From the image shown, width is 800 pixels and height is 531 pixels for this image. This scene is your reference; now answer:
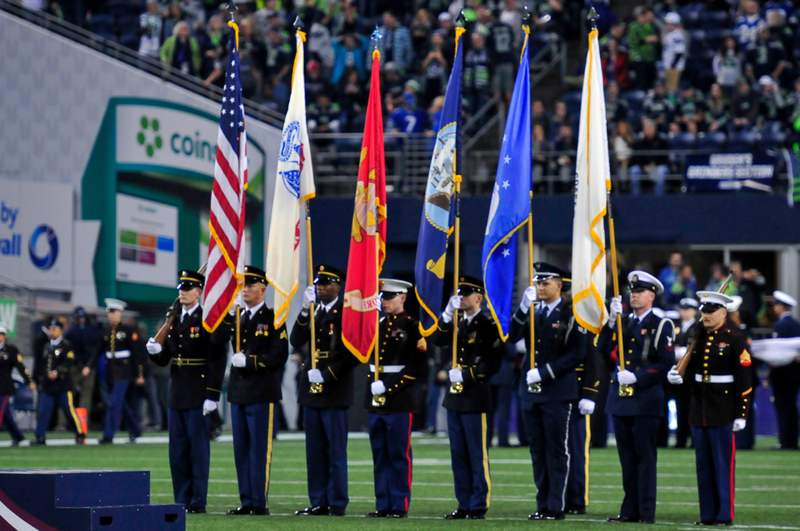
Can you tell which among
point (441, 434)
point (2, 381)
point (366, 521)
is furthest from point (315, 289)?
point (441, 434)

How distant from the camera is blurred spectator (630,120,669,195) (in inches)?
882

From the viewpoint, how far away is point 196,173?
24.5 metres

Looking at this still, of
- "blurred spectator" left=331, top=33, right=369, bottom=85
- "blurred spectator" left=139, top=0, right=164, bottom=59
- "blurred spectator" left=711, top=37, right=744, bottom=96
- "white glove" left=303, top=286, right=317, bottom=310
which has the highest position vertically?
"blurred spectator" left=139, top=0, right=164, bottom=59

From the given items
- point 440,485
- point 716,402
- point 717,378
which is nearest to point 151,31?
point 440,485

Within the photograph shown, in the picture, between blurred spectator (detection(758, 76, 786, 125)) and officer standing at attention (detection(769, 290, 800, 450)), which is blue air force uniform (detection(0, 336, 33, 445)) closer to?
officer standing at attention (detection(769, 290, 800, 450))

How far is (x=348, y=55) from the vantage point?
26.2 meters

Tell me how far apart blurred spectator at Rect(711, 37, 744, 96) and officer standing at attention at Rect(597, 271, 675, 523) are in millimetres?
13931

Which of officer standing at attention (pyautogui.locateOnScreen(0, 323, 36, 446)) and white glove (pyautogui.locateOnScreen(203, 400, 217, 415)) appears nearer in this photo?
white glove (pyautogui.locateOnScreen(203, 400, 217, 415))

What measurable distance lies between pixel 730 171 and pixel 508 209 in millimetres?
11735

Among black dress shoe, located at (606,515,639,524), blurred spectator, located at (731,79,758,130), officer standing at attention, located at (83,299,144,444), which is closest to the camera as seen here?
black dress shoe, located at (606,515,639,524)

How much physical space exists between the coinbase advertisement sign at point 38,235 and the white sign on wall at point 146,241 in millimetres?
929

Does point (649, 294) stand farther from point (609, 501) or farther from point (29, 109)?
point (29, 109)

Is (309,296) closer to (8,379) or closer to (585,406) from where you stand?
(585,406)


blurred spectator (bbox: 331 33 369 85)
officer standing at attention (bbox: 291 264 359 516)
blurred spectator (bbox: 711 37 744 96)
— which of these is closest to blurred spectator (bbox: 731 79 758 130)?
blurred spectator (bbox: 711 37 744 96)
